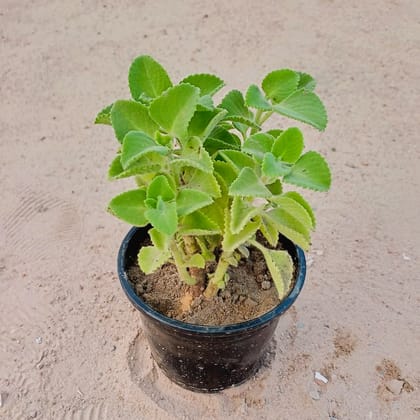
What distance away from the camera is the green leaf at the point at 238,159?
1.17 m

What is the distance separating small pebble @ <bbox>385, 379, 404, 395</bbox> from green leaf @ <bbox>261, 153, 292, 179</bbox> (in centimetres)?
88

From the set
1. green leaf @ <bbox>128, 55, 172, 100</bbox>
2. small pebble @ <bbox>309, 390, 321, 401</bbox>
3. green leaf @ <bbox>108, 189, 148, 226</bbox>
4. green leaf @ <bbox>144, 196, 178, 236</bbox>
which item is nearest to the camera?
green leaf @ <bbox>144, 196, 178, 236</bbox>

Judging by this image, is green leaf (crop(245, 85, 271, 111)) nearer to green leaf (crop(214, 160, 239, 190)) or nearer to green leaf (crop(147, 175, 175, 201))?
green leaf (crop(214, 160, 239, 190))

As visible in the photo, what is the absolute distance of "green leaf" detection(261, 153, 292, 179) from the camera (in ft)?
3.50

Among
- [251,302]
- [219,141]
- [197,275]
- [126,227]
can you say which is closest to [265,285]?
[251,302]

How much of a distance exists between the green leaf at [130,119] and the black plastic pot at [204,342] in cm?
40

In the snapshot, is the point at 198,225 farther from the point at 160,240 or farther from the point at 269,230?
the point at 269,230

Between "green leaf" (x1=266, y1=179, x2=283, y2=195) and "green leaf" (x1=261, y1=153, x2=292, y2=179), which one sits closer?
"green leaf" (x1=261, y1=153, x2=292, y2=179)

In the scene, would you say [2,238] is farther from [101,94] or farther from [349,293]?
[349,293]

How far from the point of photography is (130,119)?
1194 millimetres

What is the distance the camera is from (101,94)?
266 centimetres

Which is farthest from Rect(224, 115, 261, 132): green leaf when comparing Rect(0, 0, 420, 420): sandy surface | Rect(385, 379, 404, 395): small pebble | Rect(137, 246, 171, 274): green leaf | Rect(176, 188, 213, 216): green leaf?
Rect(385, 379, 404, 395): small pebble

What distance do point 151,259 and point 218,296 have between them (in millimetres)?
246

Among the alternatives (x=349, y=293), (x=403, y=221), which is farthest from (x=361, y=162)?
(x=349, y=293)
